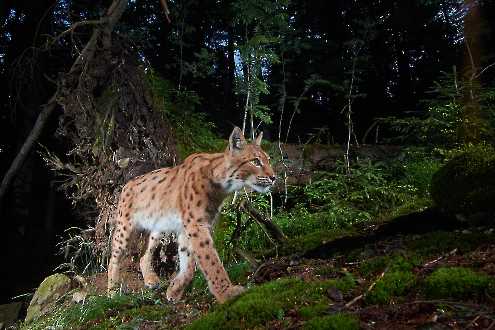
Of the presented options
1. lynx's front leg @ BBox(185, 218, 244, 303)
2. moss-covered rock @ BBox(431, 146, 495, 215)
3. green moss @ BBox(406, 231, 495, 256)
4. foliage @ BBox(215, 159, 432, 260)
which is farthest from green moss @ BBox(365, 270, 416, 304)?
foliage @ BBox(215, 159, 432, 260)

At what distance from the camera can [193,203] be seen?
5.72 m

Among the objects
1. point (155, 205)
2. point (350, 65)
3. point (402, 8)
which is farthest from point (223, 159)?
point (402, 8)

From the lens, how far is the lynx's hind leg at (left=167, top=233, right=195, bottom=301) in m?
5.76

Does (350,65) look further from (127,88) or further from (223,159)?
(223,159)

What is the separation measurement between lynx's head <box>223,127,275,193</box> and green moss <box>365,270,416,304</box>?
209 centimetres

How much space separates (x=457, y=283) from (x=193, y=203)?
10.6 feet

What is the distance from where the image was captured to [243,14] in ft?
37.8

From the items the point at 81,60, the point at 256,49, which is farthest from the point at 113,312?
the point at 256,49

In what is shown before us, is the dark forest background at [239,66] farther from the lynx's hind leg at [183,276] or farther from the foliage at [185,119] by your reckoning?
the lynx's hind leg at [183,276]

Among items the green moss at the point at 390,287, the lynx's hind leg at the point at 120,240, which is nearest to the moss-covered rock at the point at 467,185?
the green moss at the point at 390,287

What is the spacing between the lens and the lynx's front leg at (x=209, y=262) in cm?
475

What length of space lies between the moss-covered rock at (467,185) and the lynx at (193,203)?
6.27ft

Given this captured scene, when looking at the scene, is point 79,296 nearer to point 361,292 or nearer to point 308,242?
point 308,242

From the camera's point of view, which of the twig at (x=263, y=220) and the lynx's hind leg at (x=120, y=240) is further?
the lynx's hind leg at (x=120, y=240)
